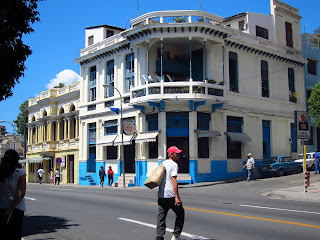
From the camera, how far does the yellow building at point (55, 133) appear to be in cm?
4097

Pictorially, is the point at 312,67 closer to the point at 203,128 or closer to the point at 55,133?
the point at 203,128

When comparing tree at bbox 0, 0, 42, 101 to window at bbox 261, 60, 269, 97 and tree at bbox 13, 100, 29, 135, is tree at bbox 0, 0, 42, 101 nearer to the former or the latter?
window at bbox 261, 60, 269, 97

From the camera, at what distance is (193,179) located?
27562 mm

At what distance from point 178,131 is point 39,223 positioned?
18111mm

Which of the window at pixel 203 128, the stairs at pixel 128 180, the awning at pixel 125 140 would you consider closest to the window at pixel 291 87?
the window at pixel 203 128

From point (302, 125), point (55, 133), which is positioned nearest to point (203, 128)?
point (302, 125)

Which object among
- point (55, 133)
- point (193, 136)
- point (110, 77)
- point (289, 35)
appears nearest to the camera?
point (193, 136)

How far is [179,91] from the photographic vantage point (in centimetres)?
2745

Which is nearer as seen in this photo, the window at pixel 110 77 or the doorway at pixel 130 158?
the doorway at pixel 130 158

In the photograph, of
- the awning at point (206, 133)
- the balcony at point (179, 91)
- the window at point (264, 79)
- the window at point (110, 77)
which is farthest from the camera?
the window at point (110, 77)

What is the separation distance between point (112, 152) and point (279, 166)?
13.9 meters

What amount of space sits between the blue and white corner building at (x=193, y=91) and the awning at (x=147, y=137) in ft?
0.34

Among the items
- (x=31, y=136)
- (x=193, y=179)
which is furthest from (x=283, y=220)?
(x=31, y=136)

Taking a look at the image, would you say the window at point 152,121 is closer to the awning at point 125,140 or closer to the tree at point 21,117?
the awning at point 125,140
